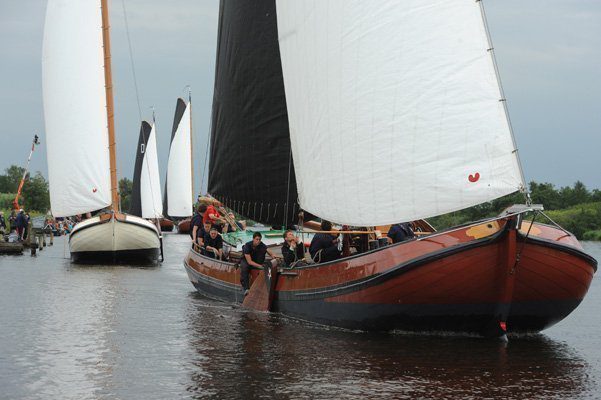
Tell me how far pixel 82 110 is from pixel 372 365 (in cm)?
2814

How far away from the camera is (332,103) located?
19.5 m

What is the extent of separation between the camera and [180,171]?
293ft

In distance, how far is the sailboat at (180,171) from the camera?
281 ft

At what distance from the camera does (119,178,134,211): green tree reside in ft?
472

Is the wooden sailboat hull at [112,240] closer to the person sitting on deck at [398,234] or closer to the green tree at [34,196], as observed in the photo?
the person sitting on deck at [398,234]

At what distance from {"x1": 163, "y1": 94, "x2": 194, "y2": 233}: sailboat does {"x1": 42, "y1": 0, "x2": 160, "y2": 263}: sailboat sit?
1544 inches

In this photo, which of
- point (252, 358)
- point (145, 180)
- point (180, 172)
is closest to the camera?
point (252, 358)

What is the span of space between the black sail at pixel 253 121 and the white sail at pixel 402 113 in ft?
10.6

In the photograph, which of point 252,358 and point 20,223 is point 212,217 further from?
point 20,223

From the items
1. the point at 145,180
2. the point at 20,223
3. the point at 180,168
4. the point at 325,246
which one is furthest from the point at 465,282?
the point at 180,168

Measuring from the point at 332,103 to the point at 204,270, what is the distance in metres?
8.79

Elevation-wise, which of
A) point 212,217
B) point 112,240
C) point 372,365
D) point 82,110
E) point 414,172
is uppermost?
point 82,110

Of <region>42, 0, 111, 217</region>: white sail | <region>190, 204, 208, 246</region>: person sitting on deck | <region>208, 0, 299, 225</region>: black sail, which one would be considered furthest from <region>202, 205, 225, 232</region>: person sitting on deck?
<region>42, 0, 111, 217</region>: white sail

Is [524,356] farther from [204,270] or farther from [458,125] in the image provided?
[204,270]
